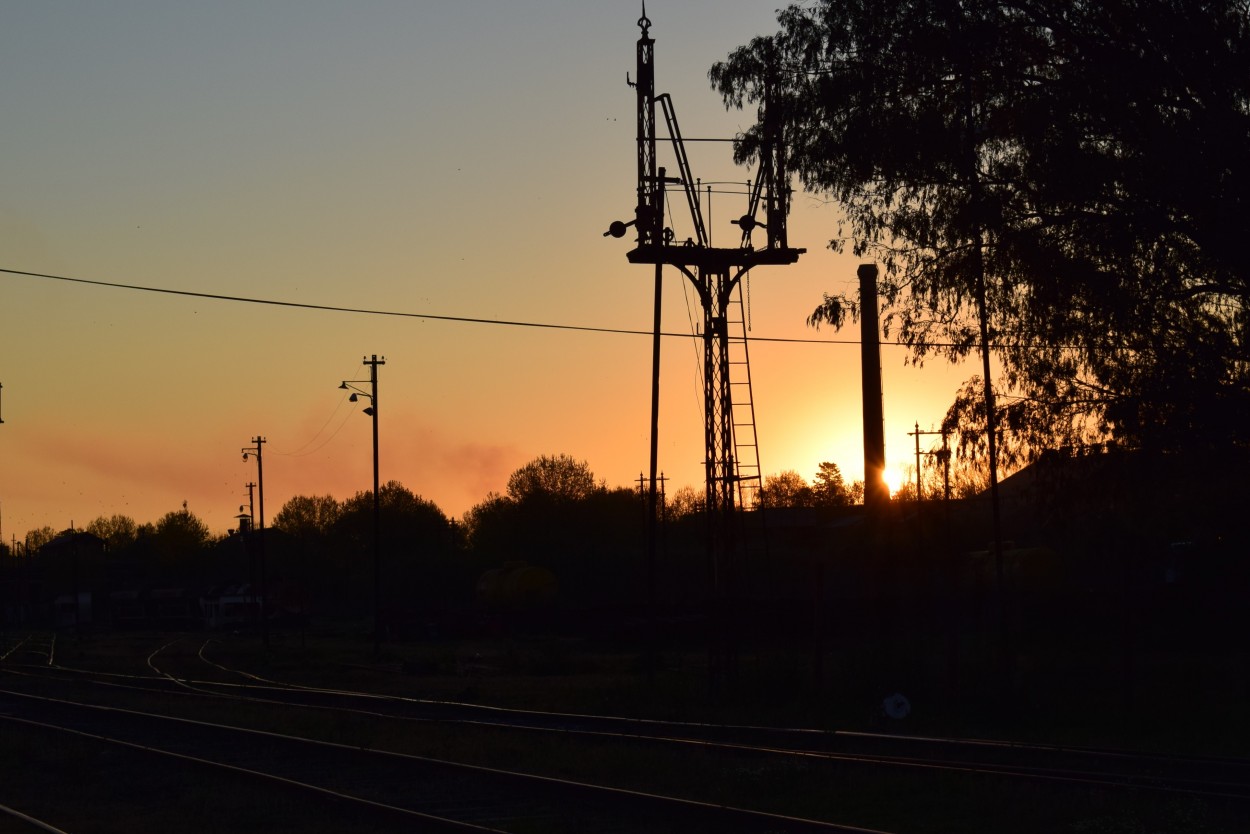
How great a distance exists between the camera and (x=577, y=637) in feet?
183

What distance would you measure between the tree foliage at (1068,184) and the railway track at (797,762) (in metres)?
6.52

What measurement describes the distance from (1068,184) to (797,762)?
9436 millimetres

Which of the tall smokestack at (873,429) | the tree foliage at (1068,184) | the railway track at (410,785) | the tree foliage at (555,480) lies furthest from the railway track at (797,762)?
the tree foliage at (555,480)

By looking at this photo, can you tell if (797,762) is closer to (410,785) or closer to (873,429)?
(410,785)

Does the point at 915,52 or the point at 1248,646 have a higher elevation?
the point at 915,52

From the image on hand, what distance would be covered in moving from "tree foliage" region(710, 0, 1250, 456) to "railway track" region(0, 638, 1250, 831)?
6.52 meters

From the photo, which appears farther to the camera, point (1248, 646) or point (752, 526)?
point (752, 526)

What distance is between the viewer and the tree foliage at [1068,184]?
59.8ft

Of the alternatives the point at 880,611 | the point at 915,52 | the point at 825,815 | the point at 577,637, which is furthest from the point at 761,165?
the point at 577,637

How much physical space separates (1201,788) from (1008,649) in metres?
10.8

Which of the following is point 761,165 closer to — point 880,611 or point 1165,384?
point 1165,384

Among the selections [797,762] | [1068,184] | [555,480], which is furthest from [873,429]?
[555,480]

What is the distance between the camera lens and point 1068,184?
18.8 metres

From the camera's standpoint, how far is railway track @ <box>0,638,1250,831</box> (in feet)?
37.9
